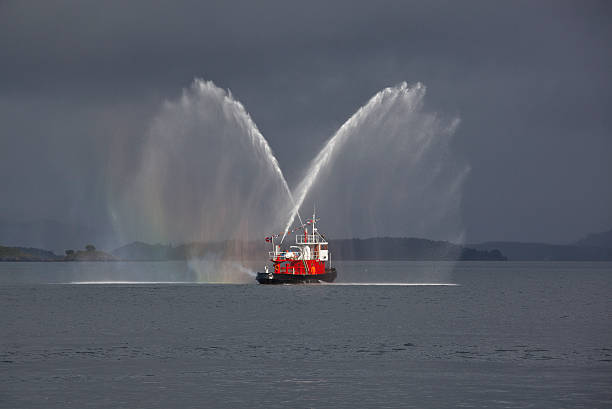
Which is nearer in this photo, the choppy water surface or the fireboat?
the choppy water surface

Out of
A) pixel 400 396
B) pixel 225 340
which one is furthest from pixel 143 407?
pixel 225 340

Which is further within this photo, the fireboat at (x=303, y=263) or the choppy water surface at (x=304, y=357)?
the fireboat at (x=303, y=263)

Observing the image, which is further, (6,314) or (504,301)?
(504,301)

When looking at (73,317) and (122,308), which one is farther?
(122,308)

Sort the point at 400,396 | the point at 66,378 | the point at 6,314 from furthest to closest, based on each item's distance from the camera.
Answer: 1. the point at 6,314
2. the point at 66,378
3. the point at 400,396

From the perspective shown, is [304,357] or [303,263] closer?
[304,357]

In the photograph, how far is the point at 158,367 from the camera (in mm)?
40406

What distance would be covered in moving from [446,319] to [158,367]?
120 feet

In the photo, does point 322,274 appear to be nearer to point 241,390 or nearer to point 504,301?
point 504,301

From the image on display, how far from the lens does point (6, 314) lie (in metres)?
76.8

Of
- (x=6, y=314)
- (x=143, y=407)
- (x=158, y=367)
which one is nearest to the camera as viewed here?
(x=143, y=407)

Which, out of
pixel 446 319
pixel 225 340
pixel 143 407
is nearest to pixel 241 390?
pixel 143 407

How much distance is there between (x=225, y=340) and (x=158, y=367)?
13.3 metres

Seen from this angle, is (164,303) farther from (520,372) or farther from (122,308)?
(520,372)
